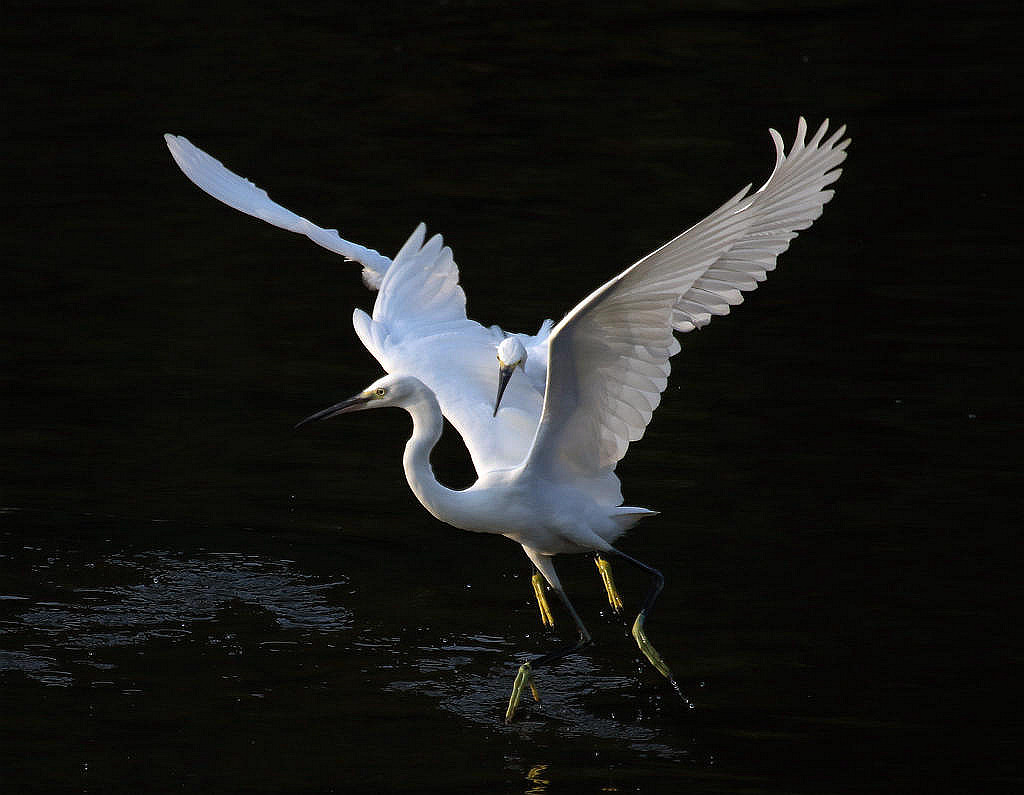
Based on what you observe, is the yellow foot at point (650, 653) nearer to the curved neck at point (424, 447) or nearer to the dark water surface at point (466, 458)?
the dark water surface at point (466, 458)

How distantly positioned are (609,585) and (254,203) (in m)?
2.32

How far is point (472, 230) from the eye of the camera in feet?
44.5

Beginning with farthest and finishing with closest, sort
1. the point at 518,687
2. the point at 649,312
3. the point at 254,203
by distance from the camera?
1. the point at 254,203
2. the point at 518,687
3. the point at 649,312

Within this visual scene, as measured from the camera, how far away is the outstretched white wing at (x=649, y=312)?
19.9 feet

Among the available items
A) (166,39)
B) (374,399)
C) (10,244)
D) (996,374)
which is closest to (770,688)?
→ (374,399)

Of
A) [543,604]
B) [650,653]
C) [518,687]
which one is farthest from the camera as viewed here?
[543,604]

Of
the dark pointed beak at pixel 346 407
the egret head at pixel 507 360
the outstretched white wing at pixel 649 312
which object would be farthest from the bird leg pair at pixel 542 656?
the dark pointed beak at pixel 346 407

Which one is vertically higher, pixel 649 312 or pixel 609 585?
pixel 649 312

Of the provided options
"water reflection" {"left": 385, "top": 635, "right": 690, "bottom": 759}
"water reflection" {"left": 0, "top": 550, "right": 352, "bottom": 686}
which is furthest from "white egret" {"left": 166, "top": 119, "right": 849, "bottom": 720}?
"water reflection" {"left": 0, "top": 550, "right": 352, "bottom": 686}

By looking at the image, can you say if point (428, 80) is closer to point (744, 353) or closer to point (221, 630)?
point (744, 353)

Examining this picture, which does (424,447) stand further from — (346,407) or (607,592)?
(607,592)

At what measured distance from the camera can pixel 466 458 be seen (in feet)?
32.0

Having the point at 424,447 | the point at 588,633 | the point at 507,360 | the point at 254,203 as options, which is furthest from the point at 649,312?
the point at 254,203

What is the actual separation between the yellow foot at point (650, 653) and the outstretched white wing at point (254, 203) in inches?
87.3
